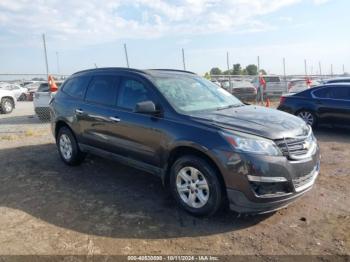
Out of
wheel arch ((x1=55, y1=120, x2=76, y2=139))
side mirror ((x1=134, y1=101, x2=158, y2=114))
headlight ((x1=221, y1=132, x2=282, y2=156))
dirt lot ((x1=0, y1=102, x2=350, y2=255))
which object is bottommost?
dirt lot ((x1=0, y1=102, x2=350, y2=255))

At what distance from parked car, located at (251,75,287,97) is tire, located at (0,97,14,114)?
13710 millimetres

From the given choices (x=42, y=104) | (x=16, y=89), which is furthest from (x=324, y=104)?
(x=16, y=89)

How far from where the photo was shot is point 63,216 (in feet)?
15.3

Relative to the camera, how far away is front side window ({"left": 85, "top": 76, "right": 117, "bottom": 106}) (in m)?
5.74

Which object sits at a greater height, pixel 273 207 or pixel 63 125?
pixel 63 125

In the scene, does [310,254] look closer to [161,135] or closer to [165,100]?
[161,135]

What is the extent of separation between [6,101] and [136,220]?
47.8 feet

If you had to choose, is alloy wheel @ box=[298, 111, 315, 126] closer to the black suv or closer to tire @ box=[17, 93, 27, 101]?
the black suv

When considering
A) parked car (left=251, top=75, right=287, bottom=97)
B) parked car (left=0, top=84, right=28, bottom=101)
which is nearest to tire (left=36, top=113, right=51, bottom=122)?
parked car (left=0, top=84, right=28, bottom=101)

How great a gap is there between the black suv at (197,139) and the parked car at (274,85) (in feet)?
58.4

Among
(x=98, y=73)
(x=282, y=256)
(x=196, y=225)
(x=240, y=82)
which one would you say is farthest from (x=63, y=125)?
(x=240, y=82)

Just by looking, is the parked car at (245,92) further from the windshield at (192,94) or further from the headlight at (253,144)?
the headlight at (253,144)

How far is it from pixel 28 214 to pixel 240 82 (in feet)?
63.6

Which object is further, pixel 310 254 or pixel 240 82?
pixel 240 82
